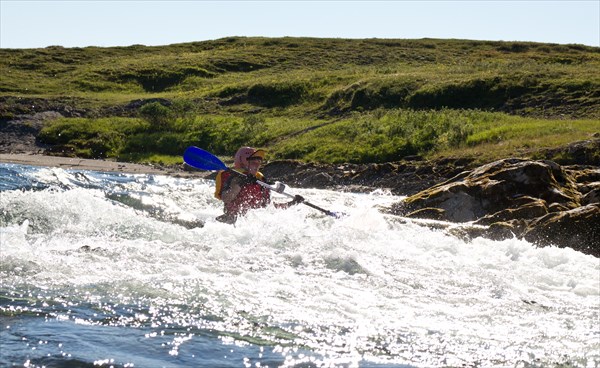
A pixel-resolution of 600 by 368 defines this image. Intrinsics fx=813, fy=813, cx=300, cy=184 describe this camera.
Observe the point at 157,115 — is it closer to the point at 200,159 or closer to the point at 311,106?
the point at 311,106

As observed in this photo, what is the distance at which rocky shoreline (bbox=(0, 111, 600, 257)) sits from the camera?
1394cm

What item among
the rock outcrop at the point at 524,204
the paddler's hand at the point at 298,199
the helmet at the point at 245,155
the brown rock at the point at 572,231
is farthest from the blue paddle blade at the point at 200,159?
the brown rock at the point at 572,231

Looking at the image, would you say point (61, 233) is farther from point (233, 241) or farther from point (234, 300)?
point (234, 300)

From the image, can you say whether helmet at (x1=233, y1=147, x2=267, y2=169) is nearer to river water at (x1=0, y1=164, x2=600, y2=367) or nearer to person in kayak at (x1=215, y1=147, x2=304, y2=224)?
person in kayak at (x1=215, y1=147, x2=304, y2=224)

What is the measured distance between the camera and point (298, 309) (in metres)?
8.71

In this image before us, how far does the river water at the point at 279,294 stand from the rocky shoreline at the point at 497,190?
1.21m

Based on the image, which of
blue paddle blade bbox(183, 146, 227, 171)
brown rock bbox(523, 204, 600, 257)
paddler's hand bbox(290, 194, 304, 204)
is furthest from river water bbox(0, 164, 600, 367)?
blue paddle blade bbox(183, 146, 227, 171)

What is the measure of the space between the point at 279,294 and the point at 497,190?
28.4 feet

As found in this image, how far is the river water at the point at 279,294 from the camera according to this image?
719cm

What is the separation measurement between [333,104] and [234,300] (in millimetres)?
35345

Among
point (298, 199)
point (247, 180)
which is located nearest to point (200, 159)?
point (247, 180)

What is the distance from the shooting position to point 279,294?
938 centimetres

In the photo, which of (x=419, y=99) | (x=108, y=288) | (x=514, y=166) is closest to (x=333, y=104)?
(x=419, y=99)

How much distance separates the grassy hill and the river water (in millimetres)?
13521
